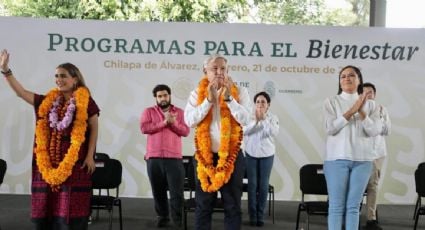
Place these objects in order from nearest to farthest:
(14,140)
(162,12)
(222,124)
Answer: (222,124)
(14,140)
(162,12)

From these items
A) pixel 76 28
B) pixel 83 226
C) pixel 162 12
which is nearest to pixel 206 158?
pixel 83 226

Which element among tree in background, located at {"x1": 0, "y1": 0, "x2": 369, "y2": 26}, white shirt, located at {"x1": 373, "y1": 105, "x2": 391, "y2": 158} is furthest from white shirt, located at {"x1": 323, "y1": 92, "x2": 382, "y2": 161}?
tree in background, located at {"x1": 0, "y1": 0, "x2": 369, "y2": 26}

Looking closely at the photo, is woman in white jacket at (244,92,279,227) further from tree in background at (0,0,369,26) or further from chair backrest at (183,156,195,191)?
tree in background at (0,0,369,26)

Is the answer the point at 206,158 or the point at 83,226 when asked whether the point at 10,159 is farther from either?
the point at 206,158

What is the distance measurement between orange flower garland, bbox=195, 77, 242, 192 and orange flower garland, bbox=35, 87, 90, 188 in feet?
2.58

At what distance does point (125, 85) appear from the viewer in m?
6.79

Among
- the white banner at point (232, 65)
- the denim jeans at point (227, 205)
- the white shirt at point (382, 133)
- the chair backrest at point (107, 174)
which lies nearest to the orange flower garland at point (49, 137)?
the denim jeans at point (227, 205)

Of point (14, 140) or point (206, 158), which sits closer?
point (206, 158)

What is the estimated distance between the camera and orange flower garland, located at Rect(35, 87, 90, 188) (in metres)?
3.28

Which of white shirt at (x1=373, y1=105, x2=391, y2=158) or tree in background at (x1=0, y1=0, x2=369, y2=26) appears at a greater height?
tree in background at (x1=0, y1=0, x2=369, y2=26)

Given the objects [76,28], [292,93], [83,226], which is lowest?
[83,226]

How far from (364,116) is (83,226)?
2060 mm

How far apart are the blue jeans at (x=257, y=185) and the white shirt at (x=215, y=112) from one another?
207 cm

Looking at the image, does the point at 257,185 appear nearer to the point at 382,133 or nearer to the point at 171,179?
the point at 171,179
